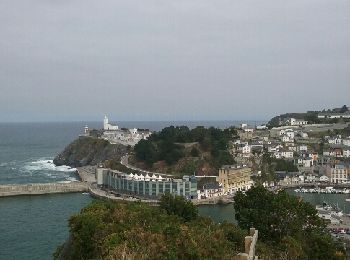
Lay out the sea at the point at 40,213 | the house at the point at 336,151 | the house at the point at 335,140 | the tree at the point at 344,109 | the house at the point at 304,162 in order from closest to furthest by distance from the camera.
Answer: the sea at the point at 40,213 < the house at the point at 304,162 < the house at the point at 336,151 < the house at the point at 335,140 < the tree at the point at 344,109

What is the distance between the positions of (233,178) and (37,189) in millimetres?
14021

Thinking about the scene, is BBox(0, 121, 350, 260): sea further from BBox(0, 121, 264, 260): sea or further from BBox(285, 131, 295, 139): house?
BBox(285, 131, 295, 139): house

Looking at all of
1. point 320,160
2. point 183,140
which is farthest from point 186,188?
point 320,160

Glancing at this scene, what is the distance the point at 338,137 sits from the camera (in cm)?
4888

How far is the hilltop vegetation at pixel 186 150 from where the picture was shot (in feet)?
122

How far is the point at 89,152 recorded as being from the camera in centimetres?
5325

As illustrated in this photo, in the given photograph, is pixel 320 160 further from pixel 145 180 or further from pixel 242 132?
pixel 145 180

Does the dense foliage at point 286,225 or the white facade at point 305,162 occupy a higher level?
the dense foliage at point 286,225

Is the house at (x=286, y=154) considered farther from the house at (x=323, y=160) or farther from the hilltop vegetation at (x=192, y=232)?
the hilltop vegetation at (x=192, y=232)

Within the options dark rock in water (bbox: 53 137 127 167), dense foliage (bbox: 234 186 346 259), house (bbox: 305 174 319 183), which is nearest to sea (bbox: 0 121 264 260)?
dark rock in water (bbox: 53 137 127 167)

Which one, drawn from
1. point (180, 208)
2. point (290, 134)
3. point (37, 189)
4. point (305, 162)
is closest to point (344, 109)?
point (290, 134)

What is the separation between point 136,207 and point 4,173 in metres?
33.7

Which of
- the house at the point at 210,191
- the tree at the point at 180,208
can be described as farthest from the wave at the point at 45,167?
the tree at the point at 180,208

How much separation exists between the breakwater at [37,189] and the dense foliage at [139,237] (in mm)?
20595
